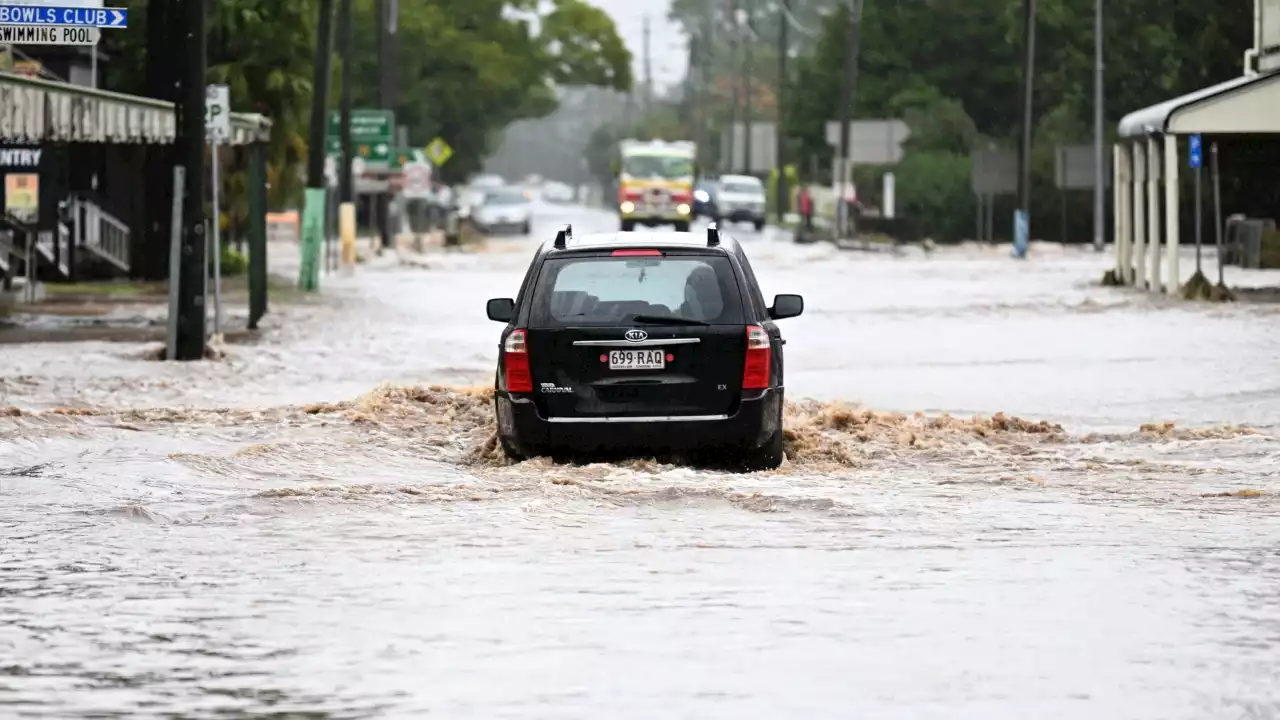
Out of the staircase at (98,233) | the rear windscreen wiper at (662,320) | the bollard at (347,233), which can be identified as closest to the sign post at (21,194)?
the staircase at (98,233)

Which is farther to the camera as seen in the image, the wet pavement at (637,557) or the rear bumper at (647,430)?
the rear bumper at (647,430)

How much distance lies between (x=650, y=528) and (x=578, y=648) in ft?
12.0

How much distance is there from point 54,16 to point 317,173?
20928 millimetres

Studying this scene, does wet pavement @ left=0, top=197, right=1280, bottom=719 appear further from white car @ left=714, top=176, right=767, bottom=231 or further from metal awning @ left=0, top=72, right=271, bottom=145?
white car @ left=714, top=176, right=767, bottom=231

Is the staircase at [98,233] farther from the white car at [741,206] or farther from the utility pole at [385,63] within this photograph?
the white car at [741,206]

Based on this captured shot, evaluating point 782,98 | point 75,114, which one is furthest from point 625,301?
point 782,98

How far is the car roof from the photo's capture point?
15664mm

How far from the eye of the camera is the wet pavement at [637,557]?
9.20 m

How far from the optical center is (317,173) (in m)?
42.0

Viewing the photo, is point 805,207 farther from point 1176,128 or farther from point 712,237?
point 712,237

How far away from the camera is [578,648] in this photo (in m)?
9.92

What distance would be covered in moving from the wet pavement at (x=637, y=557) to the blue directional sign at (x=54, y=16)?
10.2ft

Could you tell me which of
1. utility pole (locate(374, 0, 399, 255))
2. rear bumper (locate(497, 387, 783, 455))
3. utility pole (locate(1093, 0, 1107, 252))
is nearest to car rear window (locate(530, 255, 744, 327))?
rear bumper (locate(497, 387, 783, 455))

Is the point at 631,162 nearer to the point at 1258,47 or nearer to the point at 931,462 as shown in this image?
the point at 1258,47
